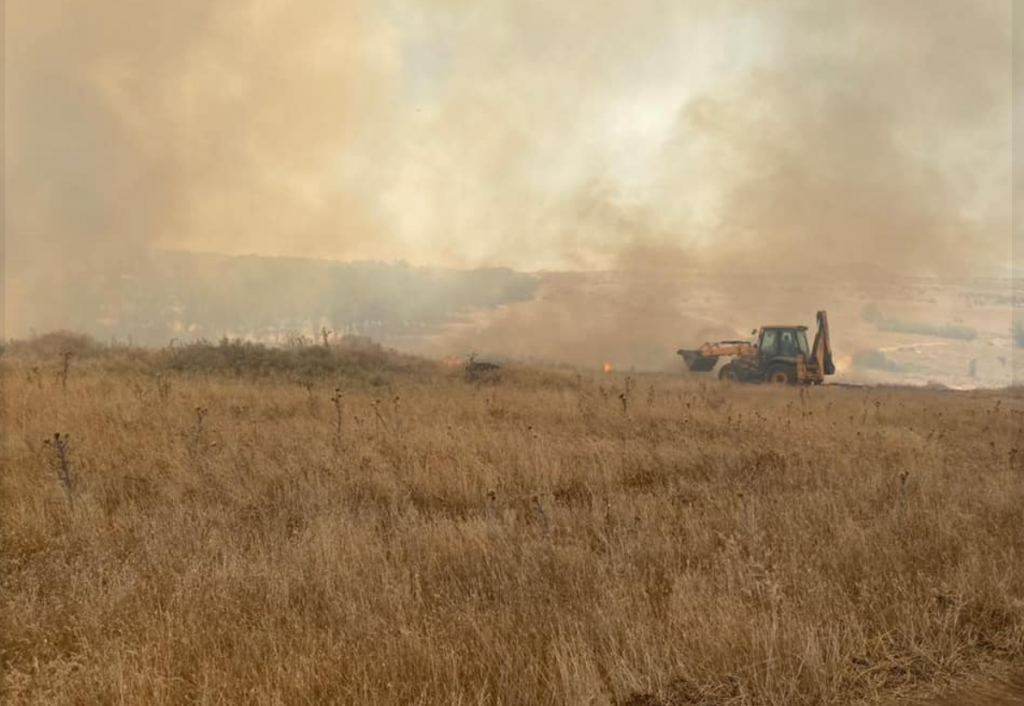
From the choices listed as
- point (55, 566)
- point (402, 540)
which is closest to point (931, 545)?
point (402, 540)

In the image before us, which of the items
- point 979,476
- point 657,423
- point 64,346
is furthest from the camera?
point 64,346

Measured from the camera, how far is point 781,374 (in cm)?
2373

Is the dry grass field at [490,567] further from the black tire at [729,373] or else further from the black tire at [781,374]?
the black tire at [729,373]

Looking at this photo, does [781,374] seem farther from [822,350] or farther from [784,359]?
[822,350]

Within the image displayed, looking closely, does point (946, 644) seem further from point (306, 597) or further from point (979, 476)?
point (979, 476)

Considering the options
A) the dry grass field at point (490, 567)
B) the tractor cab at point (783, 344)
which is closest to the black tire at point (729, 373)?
the tractor cab at point (783, 344)

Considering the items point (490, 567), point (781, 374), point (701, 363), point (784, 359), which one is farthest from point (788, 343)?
point (490, 567)

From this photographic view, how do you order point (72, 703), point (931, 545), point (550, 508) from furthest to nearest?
point (550, 508)
point (931, 545)
point (72, 703)

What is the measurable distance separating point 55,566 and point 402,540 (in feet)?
7.24

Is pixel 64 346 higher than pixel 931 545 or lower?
higher

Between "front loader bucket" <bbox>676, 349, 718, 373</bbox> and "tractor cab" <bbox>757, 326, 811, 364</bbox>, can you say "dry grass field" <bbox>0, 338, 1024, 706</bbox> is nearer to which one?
"tractor cab" <bbox>757, 326, 811, 364</bbox>

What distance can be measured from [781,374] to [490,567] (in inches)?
888

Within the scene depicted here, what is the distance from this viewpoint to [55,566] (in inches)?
152

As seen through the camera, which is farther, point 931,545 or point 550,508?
point 550,508
